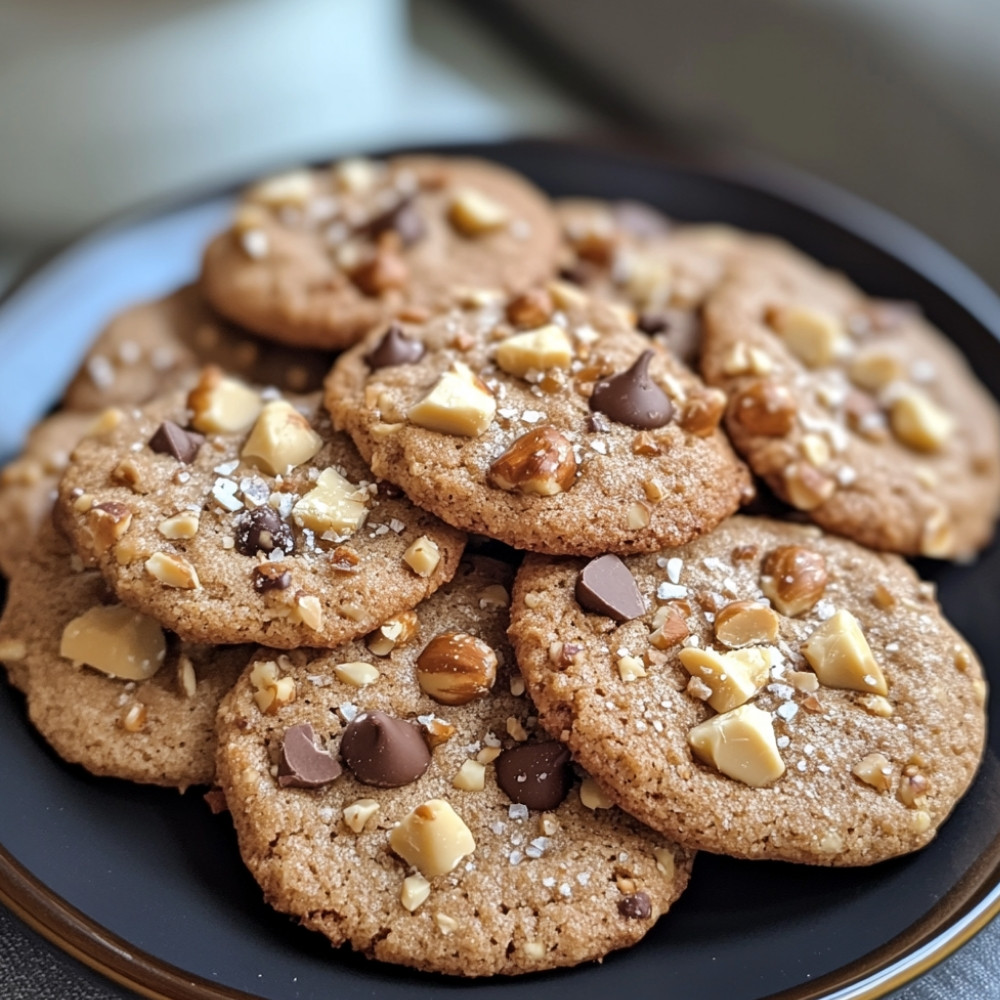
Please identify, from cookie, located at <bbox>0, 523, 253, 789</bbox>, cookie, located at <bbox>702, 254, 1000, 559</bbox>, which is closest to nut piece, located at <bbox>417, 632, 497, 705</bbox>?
cookie, located at <bbox>0, 523, 253, 789</bbox>

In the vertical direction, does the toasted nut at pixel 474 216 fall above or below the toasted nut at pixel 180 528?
above

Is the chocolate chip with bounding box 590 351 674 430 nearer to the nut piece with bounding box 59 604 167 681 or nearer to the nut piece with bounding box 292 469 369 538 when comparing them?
the nut piece with bounding box 292 469 369 538

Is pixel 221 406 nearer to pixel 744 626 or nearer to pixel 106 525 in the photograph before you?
pixel 106 525

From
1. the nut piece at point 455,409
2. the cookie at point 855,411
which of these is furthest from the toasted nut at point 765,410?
the nut piece at point 455,409

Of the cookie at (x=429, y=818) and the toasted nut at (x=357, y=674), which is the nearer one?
the cookie at (x=429, y=818)

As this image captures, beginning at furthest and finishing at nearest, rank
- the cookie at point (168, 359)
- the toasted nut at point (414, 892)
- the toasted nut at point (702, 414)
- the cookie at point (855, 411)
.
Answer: the cookie at point (168, 359) < the cookie at point (855, 411) < the toasted nut at point (702, 414) < the toasted nut at point (414, 892)

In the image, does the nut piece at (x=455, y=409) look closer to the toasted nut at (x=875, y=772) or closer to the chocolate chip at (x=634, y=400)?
the chocolate chip at (x=634, y=400)
